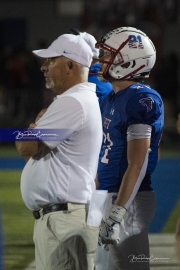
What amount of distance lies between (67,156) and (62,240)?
0.47m

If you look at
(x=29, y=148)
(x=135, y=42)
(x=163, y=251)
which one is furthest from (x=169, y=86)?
(x=29, y=148)

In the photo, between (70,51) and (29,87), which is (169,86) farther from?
(70,51)

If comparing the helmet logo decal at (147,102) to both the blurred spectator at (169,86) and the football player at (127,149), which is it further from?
the blurred spectator at (169,86)

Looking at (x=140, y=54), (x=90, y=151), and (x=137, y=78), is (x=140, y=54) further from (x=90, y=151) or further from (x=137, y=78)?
(x=90, y=151)

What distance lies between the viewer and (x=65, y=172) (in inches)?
151

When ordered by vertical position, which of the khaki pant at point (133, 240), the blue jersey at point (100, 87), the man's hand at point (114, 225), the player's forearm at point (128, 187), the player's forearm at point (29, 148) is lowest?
the khaki pant at point (133, 240)

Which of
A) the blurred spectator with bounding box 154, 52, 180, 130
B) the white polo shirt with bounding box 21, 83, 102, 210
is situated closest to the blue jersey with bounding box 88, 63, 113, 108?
the white polo shirt with bounding box 21, 83, 102, 210

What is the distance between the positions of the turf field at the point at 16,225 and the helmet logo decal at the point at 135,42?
2700 mm

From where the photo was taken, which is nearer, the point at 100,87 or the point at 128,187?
the point at 128,187

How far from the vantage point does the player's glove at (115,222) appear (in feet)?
12.6

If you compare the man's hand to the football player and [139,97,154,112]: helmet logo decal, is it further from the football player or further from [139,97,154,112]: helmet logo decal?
[139,97,154,112]: helmet logo decal

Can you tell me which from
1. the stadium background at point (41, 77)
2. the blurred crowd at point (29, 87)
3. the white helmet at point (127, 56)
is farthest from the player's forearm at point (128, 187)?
the blurred crowd at point (29, 87)

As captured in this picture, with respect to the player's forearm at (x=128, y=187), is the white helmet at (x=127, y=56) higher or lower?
higher

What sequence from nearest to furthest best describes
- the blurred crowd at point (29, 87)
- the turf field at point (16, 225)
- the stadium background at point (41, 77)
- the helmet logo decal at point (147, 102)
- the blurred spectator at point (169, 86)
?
the helmet logo decal at point (147, 102) → the turf field at point (16, 225) → the stadium background at point (41, 77) → the blurred crowd at point (29, 87) → the blurred spectator at point (169, 86)
